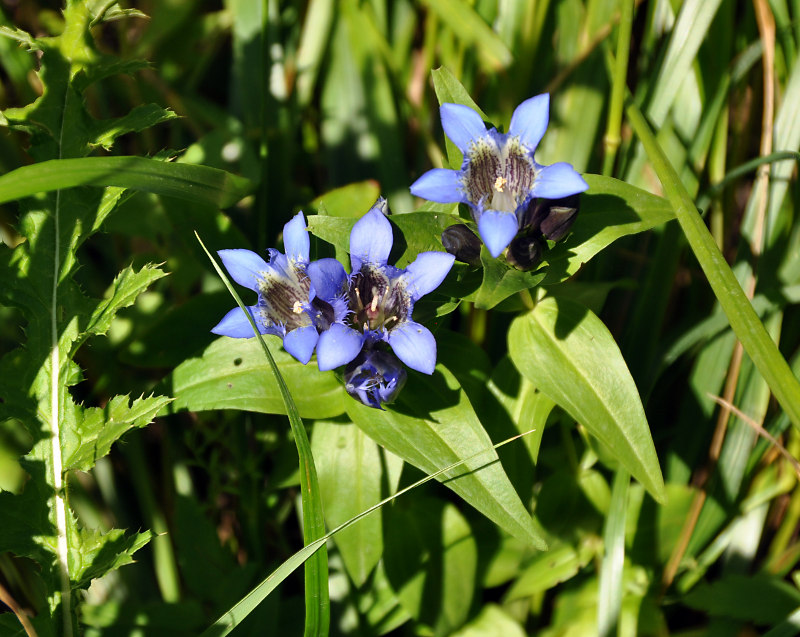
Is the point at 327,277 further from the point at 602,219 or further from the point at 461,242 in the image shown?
the point at 602,219

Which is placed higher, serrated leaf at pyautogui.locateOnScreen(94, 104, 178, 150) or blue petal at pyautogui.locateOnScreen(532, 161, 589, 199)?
serrated leaf at pyautogui.locateOnScreen(94, 104, 178, 150)

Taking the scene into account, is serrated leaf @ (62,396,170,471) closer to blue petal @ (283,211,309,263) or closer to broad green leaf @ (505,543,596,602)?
blue petal @ (283,211,309,263)

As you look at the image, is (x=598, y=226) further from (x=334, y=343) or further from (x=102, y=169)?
(x=102, y=169)

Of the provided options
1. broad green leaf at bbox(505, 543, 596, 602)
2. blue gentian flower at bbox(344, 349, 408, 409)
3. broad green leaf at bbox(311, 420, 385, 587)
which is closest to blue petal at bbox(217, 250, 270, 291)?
blue gentian flower at bbox(344, 349, 408, 409)

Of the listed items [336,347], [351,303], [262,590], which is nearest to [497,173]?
[351,303]

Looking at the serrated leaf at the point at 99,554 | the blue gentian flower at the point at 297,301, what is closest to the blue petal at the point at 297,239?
the blue gentian flower at the point at 297,301

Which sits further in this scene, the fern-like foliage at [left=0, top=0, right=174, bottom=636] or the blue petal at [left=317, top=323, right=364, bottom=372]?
the fern-like foliage at [left=0, top=0, right=174, bottom=636]
